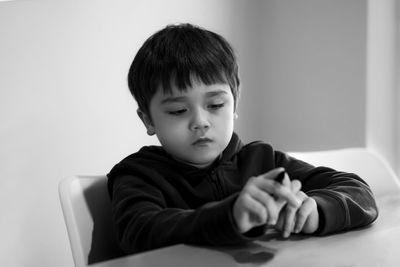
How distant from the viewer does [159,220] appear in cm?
66

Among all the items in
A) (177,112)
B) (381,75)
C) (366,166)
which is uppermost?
(177,112)

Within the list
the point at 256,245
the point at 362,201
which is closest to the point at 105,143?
the point at 362,201

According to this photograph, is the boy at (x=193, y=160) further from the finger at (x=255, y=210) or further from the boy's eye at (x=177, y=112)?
the finger at (x=255, y=210)

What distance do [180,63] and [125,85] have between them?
32.6 inches

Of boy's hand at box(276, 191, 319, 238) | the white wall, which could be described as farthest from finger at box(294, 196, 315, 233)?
the white wall

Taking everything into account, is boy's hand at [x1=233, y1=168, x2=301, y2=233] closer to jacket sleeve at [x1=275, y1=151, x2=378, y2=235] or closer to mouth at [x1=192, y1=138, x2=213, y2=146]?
jacket sleeve at [x1=275, y1=151, x2=378, y2=235]

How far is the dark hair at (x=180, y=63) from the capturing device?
0.92m

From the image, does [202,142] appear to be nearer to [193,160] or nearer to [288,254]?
[193,160]

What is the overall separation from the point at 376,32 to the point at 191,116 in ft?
5.14

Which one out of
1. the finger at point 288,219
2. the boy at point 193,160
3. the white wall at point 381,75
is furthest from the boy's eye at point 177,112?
the white wall at point 381,75

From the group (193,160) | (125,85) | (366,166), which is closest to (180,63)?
(193,160)

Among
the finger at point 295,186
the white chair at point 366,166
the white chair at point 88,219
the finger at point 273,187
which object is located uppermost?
the finger at point 273,187

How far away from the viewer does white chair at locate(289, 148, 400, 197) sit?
1.29 m

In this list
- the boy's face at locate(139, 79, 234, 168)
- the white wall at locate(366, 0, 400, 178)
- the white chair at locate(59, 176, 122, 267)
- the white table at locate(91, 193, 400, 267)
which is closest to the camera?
the white table at locate(91, 193, 400, 267)
